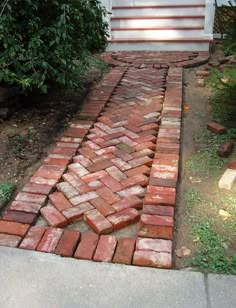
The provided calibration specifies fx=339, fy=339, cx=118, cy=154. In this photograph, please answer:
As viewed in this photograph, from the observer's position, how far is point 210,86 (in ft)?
12.8

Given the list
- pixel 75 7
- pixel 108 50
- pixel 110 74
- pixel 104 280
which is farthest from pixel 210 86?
pixel 104 280

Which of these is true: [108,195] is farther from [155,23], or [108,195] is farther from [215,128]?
[155,23]

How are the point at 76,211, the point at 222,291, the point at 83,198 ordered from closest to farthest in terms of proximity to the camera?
the point at 222,291 → the point at 76,211 → the point at 83,198

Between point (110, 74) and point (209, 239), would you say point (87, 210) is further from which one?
point (110, 74)

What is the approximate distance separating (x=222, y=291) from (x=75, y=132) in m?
1.81

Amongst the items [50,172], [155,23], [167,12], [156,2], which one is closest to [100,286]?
[50,172]

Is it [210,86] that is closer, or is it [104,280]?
[104,280]

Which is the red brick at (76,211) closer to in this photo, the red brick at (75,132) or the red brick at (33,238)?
the red brick at (33,238)

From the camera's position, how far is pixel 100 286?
1.52 m

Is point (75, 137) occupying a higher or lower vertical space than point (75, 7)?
lower

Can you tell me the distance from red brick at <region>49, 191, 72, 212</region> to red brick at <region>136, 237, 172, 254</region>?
52 centimetres

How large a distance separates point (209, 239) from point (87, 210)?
702mm

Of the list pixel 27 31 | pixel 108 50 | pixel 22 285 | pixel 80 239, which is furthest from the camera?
pixel 108 50

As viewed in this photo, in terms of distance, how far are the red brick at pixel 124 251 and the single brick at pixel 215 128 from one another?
1427 mm
